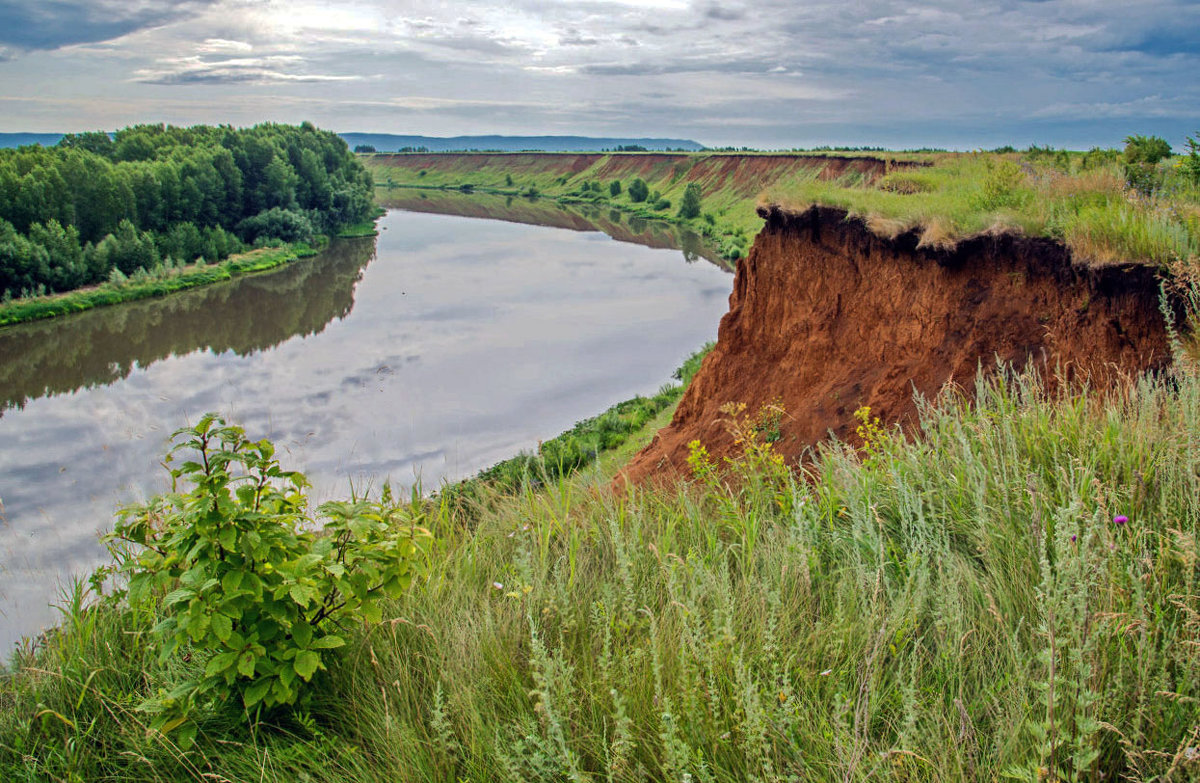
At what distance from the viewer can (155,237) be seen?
171 feet

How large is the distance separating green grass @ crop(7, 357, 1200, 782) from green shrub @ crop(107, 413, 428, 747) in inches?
8.3

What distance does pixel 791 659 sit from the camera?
9.44 ft

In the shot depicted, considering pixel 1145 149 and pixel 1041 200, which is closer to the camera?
pixel 1041 200

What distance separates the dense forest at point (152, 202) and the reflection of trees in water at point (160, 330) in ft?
14.5

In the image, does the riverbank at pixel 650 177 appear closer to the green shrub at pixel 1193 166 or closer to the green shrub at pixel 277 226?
the green shrub at pixel 1193 166

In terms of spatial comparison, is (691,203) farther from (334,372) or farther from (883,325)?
(883,325)

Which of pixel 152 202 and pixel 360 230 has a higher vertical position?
pixel 152 202

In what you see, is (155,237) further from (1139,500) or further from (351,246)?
(1139,500)

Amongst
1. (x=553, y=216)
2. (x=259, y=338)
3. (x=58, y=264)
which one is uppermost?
(x=553, y=216)

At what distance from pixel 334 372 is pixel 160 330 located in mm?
14600

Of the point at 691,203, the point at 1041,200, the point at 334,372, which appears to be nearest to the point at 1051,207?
the point at 1041,200

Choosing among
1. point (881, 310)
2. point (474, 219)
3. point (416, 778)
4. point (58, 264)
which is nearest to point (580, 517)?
point (416, 778)

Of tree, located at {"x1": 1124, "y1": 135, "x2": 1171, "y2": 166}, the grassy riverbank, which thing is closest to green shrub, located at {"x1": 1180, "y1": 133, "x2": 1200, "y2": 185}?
the grassy riverbank

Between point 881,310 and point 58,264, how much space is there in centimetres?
4674
